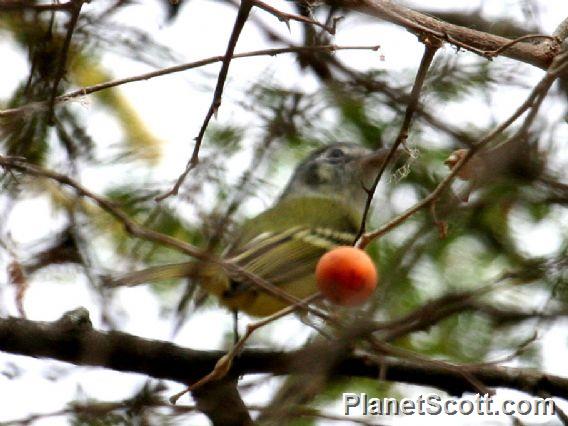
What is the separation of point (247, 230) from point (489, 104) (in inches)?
54.7

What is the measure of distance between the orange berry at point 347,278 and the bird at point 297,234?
252 mm

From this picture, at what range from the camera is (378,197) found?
413cm

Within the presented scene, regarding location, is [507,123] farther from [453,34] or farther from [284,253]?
[284,253]

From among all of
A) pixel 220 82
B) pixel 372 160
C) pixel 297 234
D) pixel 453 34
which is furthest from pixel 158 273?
pixel 372 160

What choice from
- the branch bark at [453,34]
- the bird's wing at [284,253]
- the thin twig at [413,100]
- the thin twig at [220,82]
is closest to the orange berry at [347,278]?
the thin twig at [413,100]

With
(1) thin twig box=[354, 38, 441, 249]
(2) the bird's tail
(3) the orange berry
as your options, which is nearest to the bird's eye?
(2) the bird's tail

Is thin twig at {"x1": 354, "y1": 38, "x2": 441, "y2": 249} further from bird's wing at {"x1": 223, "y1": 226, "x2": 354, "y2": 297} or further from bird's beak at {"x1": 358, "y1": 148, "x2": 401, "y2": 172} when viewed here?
bird's beak at {"x1": 358, "y1": 148, "x2": 401, "y2": 172}

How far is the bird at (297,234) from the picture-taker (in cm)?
423

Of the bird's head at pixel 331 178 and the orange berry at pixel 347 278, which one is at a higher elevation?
the bird's head at pixel 331 178

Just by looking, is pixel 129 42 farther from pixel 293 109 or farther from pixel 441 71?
pixel 441 71

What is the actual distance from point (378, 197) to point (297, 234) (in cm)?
120

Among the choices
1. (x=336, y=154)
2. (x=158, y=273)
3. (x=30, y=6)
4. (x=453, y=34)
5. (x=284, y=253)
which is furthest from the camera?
(x=336, y=154)

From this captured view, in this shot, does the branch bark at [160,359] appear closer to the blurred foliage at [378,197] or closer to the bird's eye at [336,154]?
the blurred foliage at [378,197]

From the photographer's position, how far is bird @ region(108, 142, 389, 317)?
13.9 ft
